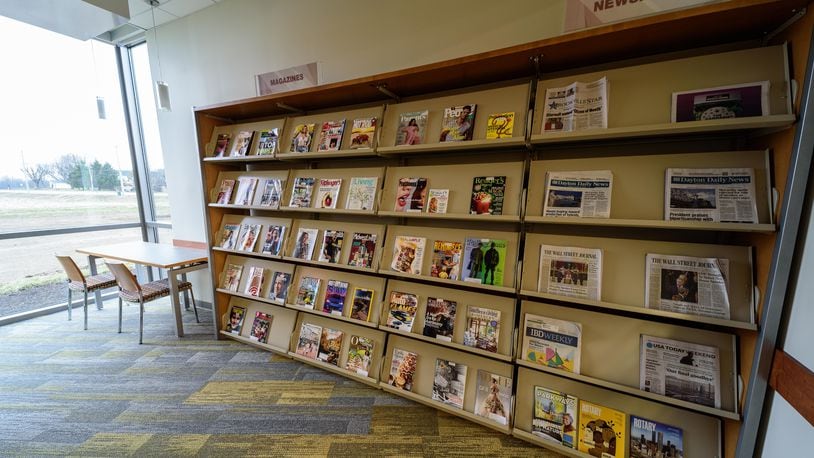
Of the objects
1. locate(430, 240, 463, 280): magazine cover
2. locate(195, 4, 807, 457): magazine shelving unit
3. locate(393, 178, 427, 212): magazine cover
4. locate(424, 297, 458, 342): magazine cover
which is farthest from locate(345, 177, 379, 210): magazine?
locate(424, 297, 458, 342): magazine cover

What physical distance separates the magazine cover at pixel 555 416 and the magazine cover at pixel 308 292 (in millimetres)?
1707

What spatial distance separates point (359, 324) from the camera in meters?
2.16

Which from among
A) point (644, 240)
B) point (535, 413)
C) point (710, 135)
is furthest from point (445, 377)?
point (710, 135)

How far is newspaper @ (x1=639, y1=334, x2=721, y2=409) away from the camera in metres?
1.30

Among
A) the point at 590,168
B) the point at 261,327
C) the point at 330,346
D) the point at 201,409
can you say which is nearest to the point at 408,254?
the point at 330,346

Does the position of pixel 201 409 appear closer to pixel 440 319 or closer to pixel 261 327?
pixel 261 327

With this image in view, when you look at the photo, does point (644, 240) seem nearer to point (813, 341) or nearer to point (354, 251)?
point (813, 341)

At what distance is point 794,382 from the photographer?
99cm

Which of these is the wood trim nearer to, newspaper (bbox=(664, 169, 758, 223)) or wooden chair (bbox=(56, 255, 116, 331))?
newspaper (bbox=(664, 169, 758, 223))

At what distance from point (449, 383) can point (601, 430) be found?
2.74 ft

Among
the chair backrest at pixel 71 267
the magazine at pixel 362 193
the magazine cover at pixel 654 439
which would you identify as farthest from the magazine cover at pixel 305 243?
the chair backrest at pixel 71 267

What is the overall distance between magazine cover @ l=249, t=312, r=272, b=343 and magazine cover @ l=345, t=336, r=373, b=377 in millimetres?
919

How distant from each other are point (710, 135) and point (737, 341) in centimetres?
97

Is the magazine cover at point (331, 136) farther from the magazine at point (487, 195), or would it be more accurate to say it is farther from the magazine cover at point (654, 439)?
the magazine cover at point (654, 439)
